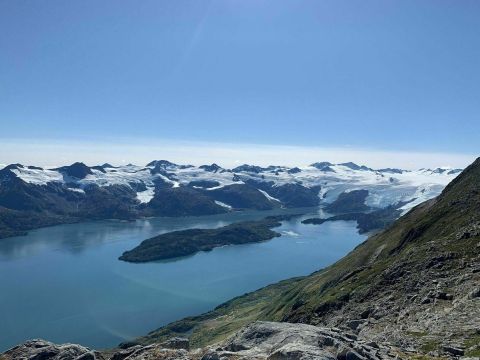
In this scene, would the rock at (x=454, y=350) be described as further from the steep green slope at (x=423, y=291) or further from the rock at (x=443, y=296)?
the rock at (x=443, y=296)

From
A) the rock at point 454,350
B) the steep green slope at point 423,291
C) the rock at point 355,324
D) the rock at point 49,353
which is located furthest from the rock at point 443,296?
the rock at point 49,353

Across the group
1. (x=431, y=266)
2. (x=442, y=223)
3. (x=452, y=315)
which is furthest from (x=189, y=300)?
(x=452, y=315)

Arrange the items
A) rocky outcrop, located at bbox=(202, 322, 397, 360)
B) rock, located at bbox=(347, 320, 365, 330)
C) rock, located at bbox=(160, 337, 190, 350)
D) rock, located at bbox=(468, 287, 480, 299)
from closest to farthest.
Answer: rocky outcrop, located at bbox=(202, 322, 397, 360) < rock, located at bbox=(160, 337, 190, 350) < rock, located at bbox=(468, 287, 480, 299) < rock, located at bbox=(347, 320, 365, 330)

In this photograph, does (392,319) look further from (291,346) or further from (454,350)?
(291,346)

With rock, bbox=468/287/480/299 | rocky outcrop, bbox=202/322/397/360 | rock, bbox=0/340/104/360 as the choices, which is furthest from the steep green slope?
rock, bbox=0/340/104/360

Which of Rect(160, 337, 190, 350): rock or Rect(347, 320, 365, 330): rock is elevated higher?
Rect(160, 337, 190, 350): rock

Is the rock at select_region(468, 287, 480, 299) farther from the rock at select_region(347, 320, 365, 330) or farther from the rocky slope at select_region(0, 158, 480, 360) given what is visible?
the rock at select_region(347, 320, 365, 330)

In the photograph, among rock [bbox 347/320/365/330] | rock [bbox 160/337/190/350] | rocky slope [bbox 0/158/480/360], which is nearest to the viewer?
rocky slope [bbox 0/158/480/360]

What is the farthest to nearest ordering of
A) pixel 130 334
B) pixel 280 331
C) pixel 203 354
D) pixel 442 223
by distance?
pixel 130 334 → pixel 442 223 → pixel 280 331 → pixel 203 354

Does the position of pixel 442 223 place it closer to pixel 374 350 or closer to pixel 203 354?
pixel 374 350

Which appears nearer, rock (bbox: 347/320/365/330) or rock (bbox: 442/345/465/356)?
rock (bbox: 442/345/465/356)

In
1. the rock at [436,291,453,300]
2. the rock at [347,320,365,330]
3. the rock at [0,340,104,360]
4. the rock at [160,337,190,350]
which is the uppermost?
the rock at [436,291,453,300]
